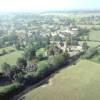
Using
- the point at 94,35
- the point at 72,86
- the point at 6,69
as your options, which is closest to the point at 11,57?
the point at 6,69

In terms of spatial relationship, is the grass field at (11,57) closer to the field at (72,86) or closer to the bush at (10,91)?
the field at (72,86)

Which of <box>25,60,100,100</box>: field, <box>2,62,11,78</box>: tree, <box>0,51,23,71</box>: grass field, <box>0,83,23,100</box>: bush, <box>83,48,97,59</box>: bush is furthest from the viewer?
<box>0,51,23,71</box>: grass field

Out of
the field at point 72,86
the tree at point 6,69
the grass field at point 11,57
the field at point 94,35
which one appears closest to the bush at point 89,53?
the field at point 72,86

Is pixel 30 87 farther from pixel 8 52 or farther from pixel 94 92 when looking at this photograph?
pixel 8 52

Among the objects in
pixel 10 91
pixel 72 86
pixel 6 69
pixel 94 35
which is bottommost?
pixel 94 35

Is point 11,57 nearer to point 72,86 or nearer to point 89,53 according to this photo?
point 89,53

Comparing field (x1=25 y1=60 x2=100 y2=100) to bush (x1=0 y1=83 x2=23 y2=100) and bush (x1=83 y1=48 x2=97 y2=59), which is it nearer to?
bush (x1=0 y1=83 x2=23 y2=100)

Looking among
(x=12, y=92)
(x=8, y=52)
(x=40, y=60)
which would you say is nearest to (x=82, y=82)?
(x=12, y=92)

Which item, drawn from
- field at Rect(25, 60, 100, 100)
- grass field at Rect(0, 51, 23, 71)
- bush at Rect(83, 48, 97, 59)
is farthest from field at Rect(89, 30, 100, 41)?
field at Rect(25, 60, 100, 100)

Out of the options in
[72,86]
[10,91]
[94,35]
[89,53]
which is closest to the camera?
[10,91]

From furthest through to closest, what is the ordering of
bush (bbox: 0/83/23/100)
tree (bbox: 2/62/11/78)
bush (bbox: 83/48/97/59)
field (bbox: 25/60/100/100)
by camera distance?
bush (bbox: 83/48/97/59) < tree (bbox: 2/62/11/78) < field (bbox: 25/60/100/100) < bush (bbox: 0/83/23/100)
